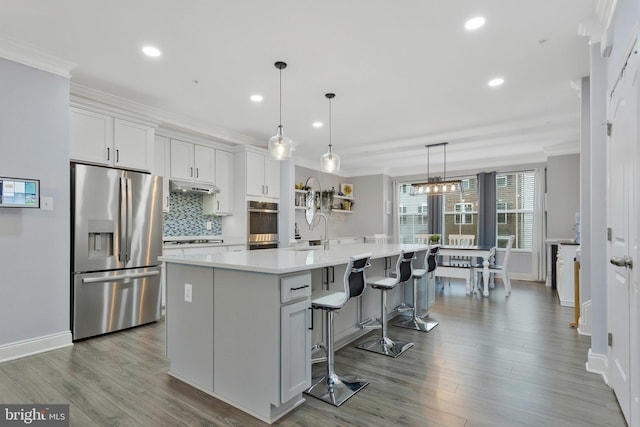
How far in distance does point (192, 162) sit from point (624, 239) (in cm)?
491

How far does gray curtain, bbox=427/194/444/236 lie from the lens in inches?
321

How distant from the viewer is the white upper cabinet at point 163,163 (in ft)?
15.1

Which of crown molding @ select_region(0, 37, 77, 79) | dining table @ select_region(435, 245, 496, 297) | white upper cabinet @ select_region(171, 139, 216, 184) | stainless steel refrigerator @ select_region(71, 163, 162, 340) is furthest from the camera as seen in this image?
dining table @ select_region(435, 245, 496, 297)

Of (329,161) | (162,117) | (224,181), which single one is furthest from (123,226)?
(329,161)

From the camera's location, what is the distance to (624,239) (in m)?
1.94

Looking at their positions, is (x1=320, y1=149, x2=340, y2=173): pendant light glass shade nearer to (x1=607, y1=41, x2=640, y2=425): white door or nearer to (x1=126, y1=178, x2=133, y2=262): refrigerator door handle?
(x1=126, y1=178, x2=133, y2=262): refrigerator door handle

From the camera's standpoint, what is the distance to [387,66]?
3.26m

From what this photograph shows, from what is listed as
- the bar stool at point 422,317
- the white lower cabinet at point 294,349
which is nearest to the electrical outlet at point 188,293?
the white lower cabinet at point 294,349

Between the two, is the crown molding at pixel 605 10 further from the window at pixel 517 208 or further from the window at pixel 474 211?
the window at pixel 517 208

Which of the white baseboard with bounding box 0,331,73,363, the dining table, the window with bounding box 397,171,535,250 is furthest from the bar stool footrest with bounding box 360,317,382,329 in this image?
the window with bounding box 397,171,535,250

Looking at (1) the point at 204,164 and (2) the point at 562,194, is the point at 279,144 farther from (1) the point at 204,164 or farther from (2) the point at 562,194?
(2) the point at 562,194

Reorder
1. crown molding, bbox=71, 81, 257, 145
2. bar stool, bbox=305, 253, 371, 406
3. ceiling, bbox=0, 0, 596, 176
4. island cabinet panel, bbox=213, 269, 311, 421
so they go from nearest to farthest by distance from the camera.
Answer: island cabinet panel, bbox=213, 269, 311, 421 < bar stool, bbox=305, 253, 371, 406 < ceiling, bbox=0, 0, 596, 176 < crown molding, bbox=71, 81, 257, 145

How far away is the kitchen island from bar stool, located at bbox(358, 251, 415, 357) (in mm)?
771

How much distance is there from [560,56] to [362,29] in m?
1.91
